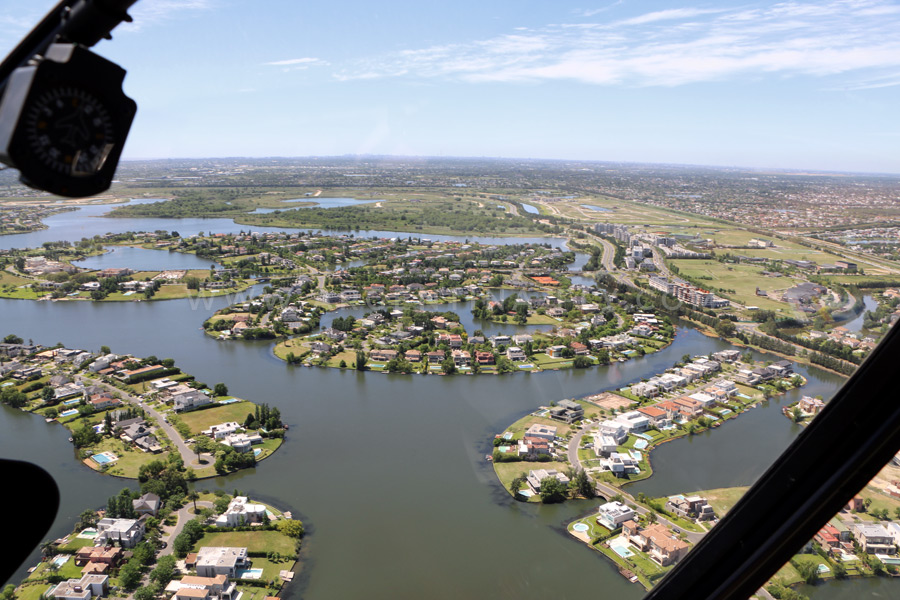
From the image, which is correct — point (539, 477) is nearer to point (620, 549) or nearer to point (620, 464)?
point (620, 464)

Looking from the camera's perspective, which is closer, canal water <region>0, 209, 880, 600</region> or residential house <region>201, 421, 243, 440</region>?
canal water <region>0, 209, 880, 600</region>

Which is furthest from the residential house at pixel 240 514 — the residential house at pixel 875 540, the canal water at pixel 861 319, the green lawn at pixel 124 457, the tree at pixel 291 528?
the canal water at pixel 861 319

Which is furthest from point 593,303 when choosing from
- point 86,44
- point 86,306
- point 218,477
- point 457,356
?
point 86,44

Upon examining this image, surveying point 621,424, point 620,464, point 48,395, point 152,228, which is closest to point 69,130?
point 620,464

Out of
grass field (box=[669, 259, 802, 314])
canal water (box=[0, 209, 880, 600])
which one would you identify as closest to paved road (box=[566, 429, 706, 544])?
canal water (box=[0, 209, 880, 600])

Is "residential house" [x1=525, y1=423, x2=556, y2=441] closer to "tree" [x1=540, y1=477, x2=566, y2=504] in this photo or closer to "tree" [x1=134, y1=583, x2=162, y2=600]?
"tree" [x1=540, y1=477, x2=566, y2=504]

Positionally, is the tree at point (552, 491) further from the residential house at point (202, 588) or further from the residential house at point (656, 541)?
the residential house at point (202, 588)

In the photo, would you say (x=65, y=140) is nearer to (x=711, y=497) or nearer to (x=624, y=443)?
(x=711, y=497)
